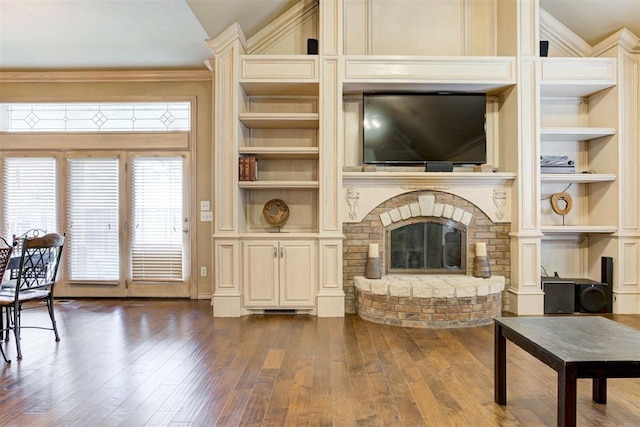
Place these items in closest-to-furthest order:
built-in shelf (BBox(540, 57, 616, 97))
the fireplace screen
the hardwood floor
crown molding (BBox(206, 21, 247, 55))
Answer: the hardwood floor, crown molding (BBox(206, 21, 247, 55)), built-in shelf (BBox(540, 57, 616, 97)), the fireplace screen

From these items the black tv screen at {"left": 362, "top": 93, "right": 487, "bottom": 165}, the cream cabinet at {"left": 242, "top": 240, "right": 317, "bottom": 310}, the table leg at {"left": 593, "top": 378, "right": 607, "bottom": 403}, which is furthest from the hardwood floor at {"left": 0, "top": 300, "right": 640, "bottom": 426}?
the black tv screen at {"left": 362, "top": 93, "right": 487, "bottom": 165}

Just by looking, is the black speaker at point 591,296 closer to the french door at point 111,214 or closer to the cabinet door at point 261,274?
the cabinet door at point 261,274

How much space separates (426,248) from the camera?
4.44m

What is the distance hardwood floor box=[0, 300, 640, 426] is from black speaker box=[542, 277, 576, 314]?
0.57 metres

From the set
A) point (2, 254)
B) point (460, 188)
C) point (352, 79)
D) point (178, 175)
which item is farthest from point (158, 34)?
point (460, 188)

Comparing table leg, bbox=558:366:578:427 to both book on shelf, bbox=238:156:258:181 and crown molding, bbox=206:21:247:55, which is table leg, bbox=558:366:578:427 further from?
crown molding, bbox=206:21:247:55

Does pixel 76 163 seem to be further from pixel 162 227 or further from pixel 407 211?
pixel 407 211

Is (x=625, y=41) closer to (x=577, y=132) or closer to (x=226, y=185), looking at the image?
(x=577, y=132)

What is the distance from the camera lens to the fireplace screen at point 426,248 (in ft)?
14.5

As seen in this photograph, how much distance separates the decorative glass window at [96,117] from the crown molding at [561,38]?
177 inches

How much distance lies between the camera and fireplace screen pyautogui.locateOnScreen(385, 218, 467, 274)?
443 centimetres

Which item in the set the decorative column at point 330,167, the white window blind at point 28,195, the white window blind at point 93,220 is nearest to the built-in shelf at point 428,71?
the decorative column at point 330,167

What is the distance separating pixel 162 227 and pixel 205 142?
1252mm

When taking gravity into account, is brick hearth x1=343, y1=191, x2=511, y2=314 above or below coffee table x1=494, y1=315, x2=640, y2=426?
above
